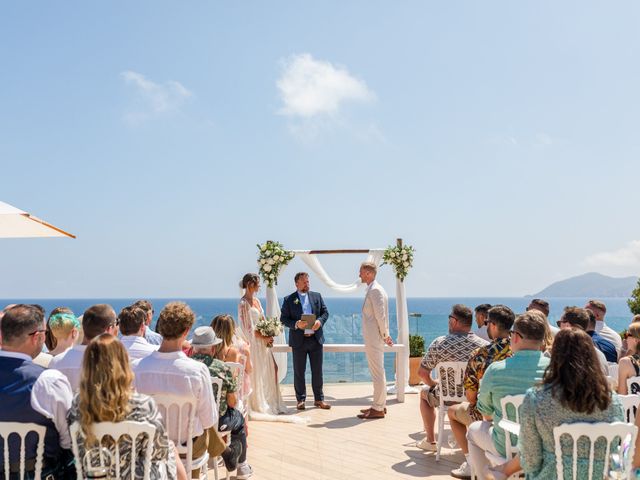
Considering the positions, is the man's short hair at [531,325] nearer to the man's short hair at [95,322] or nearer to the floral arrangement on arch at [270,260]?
the man's short hair at [95,322]

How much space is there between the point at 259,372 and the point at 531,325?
4875 mm

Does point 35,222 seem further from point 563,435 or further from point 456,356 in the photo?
point 563,435

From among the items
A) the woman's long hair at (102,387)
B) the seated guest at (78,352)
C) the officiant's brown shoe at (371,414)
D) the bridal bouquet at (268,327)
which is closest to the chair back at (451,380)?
the officiant's brown shoe at (371,414)

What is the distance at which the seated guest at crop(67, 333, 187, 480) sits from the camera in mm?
2570

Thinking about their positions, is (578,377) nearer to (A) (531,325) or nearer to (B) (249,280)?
(A) (531,325)

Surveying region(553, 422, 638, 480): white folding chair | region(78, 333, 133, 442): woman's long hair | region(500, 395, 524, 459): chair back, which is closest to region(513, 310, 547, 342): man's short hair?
region(500, 395, 524, 459): chair back

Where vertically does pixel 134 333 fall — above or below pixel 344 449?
Result: above

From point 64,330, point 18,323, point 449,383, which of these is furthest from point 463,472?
point 18,323

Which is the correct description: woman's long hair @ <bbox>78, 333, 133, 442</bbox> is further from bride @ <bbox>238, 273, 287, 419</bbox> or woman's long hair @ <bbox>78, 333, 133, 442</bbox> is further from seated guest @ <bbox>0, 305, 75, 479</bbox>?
bride @ <bbox>238, 273, 287, 419</bbox>

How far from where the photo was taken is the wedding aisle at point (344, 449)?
5125 millimetres

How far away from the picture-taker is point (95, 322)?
3.65m

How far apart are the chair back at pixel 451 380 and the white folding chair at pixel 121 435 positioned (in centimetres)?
317

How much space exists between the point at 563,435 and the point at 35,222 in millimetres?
5338

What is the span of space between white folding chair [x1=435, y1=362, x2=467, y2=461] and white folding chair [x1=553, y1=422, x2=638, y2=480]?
8.49 feet
